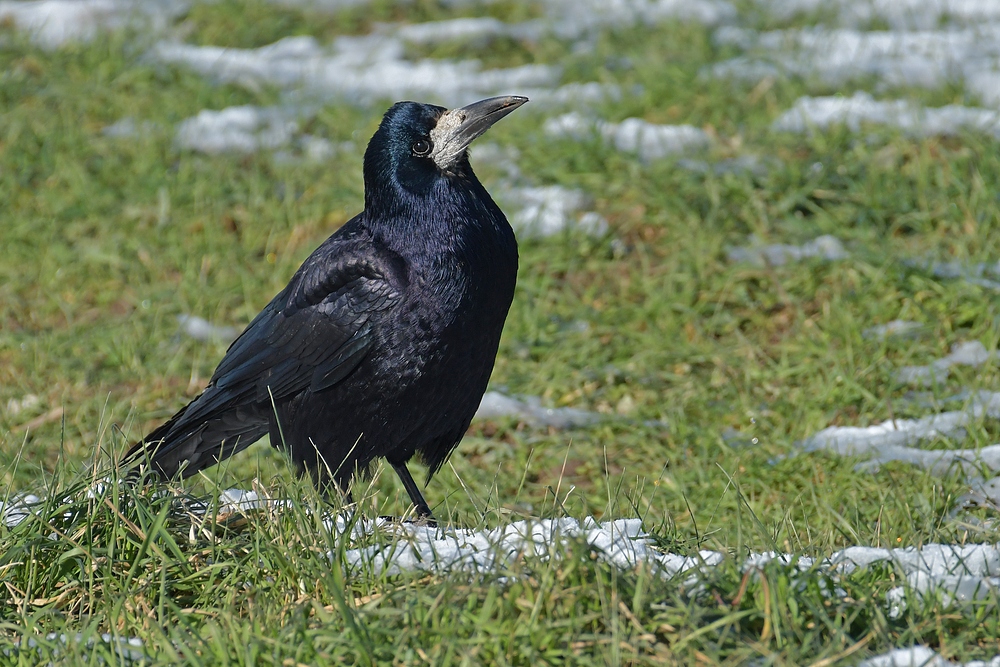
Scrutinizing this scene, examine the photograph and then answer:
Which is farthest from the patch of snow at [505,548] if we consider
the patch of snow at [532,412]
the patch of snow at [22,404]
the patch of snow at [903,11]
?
the patch of snow at [903,11]

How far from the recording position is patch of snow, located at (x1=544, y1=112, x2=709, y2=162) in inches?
227

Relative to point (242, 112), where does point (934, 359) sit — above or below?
below

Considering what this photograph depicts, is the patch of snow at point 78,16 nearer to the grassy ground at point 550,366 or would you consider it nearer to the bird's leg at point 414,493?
the grassy ground at point 550,366

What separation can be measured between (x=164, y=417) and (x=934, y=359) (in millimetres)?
3041

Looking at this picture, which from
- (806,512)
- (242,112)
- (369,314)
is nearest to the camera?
(369,314)

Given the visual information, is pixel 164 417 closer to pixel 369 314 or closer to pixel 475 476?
pixel 475 476

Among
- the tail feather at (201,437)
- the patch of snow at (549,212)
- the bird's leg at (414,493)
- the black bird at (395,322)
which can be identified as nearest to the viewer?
the black bird at (395,322)

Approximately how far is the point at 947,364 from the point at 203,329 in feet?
10.2

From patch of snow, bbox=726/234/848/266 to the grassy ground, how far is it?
0.06 metres

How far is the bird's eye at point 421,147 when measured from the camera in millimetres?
3338

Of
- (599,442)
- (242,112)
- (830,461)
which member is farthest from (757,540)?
(242,112)

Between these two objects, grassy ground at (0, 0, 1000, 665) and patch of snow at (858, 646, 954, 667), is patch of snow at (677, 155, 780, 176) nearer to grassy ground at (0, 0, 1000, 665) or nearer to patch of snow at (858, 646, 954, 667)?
grassy ground at (0, 0, 1000, 665)

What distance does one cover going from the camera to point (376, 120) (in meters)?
6.35

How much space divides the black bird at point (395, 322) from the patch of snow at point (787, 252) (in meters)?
2.03
